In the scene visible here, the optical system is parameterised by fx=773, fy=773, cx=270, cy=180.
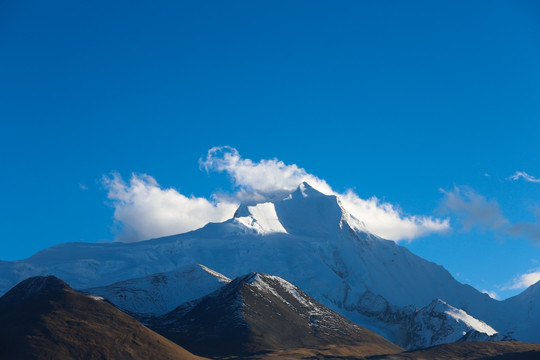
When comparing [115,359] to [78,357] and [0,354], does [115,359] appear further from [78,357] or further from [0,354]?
[0,354]

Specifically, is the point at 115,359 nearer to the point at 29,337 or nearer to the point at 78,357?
the point at 78,357

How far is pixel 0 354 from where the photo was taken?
190 metres

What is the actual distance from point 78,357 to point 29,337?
48.7 feet

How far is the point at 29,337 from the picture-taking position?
655ft

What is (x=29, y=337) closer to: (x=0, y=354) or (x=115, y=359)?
(x=0, y=354)

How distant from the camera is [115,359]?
200 m

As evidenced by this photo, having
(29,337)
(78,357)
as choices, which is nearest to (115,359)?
(78,357)

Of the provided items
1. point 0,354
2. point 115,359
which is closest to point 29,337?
point 0,354

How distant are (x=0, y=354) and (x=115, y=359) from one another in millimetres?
28241

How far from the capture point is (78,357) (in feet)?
642

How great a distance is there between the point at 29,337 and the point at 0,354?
1053 centimetres

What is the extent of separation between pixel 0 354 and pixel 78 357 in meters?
18.8
